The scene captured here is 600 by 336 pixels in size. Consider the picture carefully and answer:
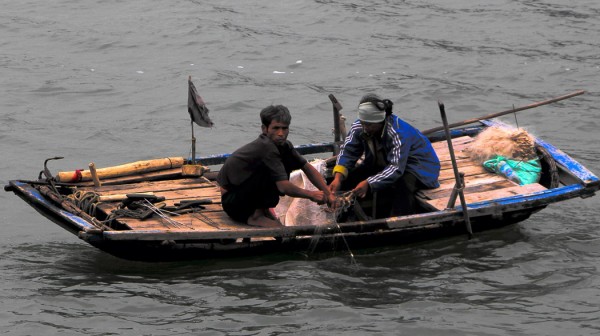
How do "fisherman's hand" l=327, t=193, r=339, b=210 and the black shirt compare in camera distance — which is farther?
"fisherman's hand" l=327, t=193, r=339, b=210

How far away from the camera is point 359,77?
15.8 meters

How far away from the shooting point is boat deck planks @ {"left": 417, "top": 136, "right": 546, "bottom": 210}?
29.2 feet

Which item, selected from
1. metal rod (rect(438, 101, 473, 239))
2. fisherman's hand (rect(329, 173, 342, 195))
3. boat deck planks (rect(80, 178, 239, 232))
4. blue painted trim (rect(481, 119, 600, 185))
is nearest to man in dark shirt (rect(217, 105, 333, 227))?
boat deck planks (rect(80, 178, 239, 232))

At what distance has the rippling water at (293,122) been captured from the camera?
7891 mm

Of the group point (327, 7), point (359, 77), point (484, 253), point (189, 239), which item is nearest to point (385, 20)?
point (327, 7)

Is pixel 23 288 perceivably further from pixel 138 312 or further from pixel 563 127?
pixel 563 127

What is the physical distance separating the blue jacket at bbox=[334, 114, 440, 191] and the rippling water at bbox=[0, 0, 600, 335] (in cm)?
66

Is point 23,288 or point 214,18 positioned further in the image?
point 214,18

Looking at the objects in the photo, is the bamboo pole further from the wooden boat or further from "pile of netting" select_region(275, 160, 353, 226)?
"pile of netting" select_region(275, 160, 353, 226)

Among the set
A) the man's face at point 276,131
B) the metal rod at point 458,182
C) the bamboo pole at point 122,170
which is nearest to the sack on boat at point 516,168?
the metal rod at point 458,182

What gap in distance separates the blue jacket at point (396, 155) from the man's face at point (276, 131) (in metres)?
0.95

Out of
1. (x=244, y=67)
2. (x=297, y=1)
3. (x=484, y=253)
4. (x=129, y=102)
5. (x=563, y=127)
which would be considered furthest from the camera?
(x=297, y=1)

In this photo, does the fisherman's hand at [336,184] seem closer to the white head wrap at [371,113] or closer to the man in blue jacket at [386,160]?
the man in blue jacket at [386,160]

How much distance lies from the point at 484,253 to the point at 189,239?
282 cm
